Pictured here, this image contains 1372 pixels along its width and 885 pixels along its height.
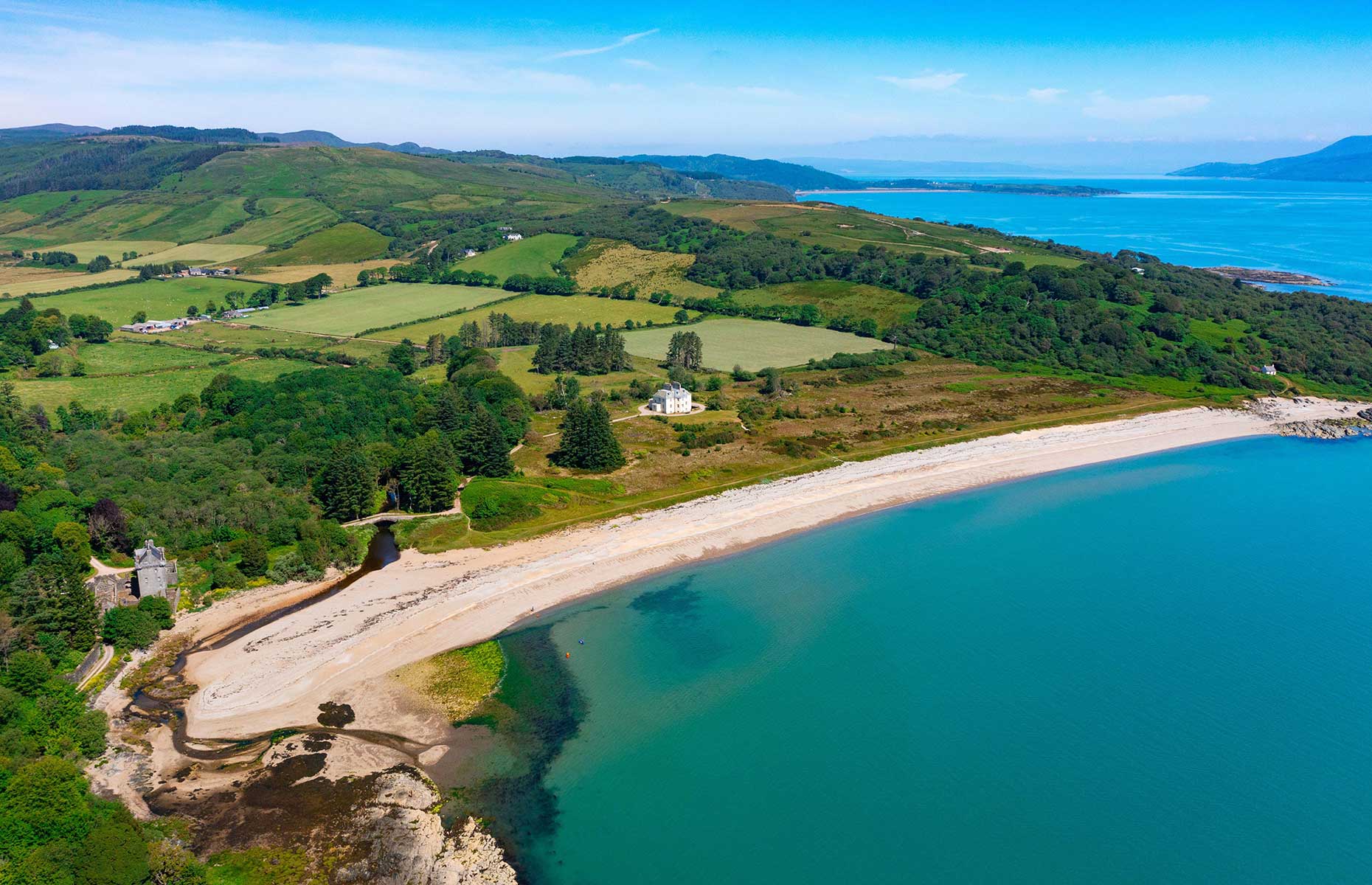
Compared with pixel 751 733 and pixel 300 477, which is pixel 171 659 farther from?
pixel 751 733

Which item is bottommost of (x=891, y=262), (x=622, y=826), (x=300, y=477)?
(x=622, y=826)

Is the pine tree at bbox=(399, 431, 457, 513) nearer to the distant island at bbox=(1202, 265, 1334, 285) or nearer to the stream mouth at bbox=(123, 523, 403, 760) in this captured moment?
the stream mouth at bbox=(123, 523, 403, 760)

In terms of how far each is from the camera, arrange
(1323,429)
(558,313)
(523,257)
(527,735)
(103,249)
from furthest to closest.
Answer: (103,249), (523,257), (558,313), (1323,429), (527,735)

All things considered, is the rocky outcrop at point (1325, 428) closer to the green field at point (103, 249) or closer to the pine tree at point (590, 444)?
the pine tree at point (590, 444)

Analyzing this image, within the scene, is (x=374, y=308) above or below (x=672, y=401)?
above

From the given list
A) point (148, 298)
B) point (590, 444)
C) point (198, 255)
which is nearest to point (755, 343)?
point (590, 444)

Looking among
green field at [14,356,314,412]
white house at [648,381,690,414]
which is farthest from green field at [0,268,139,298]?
white house at [648,381,690,414]

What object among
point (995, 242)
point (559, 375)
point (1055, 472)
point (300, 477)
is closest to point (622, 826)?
point (300, 477)

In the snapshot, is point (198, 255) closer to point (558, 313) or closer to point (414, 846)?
point (558, 313)
